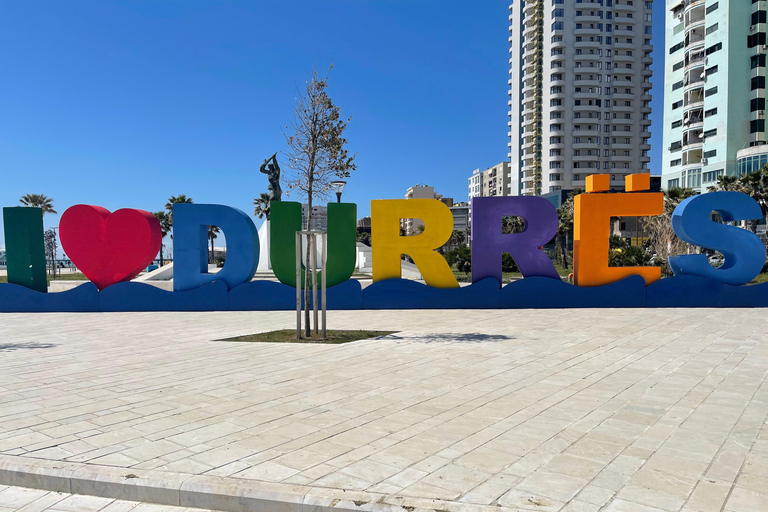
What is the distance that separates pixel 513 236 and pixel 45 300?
599 inches

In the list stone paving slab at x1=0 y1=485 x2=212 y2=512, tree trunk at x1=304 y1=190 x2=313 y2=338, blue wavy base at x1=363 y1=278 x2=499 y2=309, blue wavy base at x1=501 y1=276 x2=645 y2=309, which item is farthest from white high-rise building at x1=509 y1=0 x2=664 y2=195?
stone paving slab at x1=0 y1=485 x2=212 y2=512

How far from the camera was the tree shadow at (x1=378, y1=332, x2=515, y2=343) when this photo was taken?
442 inches

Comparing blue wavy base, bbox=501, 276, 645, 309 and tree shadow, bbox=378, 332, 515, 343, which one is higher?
blue wavy base, bbox=501, 276, 645, 309

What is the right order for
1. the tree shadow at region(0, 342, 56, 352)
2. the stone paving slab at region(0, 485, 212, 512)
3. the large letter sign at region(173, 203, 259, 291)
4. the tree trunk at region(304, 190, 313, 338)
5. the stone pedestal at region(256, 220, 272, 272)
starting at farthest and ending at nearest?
1. the stone pedestal at region(256, 220, 272, 272)
2. the large letter sign at region(173, 203, 259, 291)
3. the tree trunk at region(304, 190, 313, 338)
4. the tree shadow at region(0, 342, 56, 352)
5. the stone paving slab at region(0, 485, 212, 512)

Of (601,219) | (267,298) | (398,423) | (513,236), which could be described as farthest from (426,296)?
(398,423)

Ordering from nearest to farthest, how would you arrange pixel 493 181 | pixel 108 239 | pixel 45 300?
pixel 108 239
pixel 45 300
pixel 493 181

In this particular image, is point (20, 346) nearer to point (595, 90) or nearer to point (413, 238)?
point (413, 238)

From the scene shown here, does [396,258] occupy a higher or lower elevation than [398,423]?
higher

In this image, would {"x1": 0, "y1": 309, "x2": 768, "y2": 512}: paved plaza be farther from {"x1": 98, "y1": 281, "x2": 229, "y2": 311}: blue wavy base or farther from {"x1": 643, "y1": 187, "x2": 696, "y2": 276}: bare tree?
{"x1": 643, "y1": 187, "x2": 696, "y2": 276}: bare tree

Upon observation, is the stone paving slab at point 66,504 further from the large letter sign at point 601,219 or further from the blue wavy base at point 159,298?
the large letter sign at point 601,219

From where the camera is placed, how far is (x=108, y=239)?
17.1 m

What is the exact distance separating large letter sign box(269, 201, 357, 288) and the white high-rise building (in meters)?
78.1

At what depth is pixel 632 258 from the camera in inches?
1411

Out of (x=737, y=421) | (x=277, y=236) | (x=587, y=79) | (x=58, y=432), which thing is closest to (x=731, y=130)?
(x=587, y=79)
